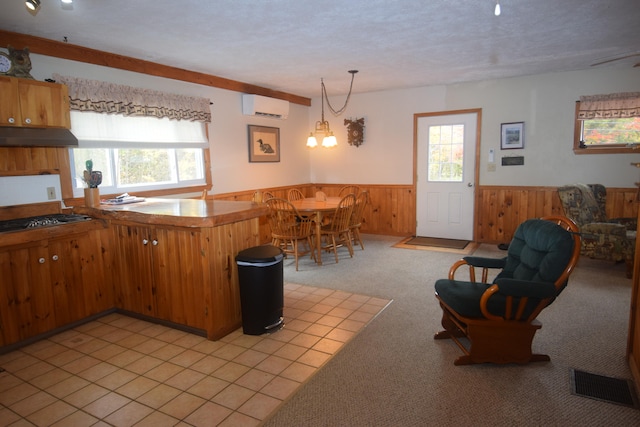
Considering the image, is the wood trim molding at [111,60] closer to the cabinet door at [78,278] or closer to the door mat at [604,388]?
the cabinet door at [78,278]

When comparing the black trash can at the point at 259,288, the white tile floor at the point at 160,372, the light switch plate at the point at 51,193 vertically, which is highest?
the light switch plate at the point at 51,193

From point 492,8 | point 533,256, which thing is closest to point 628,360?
point 533,256

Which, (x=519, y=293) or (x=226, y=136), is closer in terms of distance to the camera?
(x=519, y=293)

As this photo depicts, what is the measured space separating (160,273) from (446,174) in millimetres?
4578

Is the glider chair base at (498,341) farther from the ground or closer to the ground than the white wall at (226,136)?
closer to the ground

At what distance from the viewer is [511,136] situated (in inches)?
225

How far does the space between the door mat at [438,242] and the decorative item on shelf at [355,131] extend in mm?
1875

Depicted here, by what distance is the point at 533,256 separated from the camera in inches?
104

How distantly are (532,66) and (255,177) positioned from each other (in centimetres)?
396

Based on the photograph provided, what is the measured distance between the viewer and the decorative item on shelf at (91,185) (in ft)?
11.9

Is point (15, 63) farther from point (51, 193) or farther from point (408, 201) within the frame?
point (408, 201)

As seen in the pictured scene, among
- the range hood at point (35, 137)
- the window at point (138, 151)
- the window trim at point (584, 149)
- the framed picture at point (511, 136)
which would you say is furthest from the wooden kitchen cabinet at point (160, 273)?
the window trim at point (584, 149)

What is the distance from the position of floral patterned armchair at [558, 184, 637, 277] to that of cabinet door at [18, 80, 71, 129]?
517 centimetres

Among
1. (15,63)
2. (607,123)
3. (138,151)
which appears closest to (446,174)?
(607,123)
